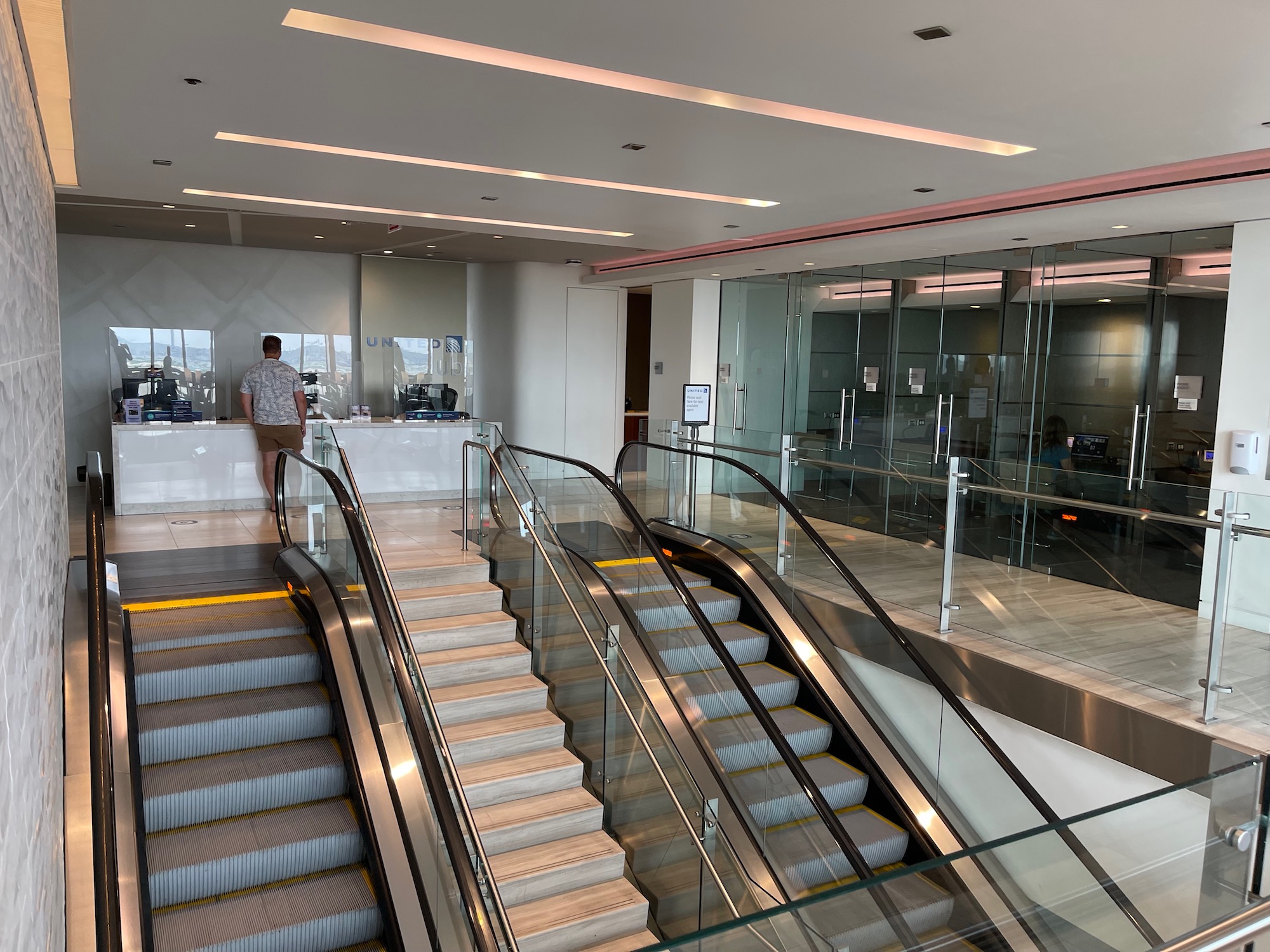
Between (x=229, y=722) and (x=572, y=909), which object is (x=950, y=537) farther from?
(x=229, y=722)

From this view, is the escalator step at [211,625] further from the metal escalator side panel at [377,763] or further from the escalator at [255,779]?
the metal escalator side panel at [377,763]

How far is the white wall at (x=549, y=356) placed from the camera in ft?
46.2

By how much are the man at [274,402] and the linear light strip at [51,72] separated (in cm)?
368

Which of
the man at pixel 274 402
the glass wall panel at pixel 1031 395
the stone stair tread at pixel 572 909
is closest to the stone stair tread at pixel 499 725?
the stone stair tread at pixel 572 909

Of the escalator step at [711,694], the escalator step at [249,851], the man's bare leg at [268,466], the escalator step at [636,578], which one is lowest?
the escalator step at [249,851]

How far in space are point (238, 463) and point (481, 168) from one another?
18.2ft

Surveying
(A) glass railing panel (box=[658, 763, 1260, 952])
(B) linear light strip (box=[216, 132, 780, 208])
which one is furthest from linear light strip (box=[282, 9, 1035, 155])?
(A) glass railing panel (box=[658, 763, 1260, 952])

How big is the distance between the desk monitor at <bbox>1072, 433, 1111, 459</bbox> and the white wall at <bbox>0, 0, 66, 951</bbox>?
7.69 meters

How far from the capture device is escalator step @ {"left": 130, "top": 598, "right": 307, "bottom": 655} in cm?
610

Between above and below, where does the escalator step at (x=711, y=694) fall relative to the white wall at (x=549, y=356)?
below

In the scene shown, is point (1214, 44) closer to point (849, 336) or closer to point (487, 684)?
point (487, 684)

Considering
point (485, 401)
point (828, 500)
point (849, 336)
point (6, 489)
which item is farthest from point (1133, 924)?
point (485, 401)

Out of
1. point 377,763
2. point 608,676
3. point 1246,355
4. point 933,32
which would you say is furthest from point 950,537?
point 377,763

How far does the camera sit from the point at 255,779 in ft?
17.5
